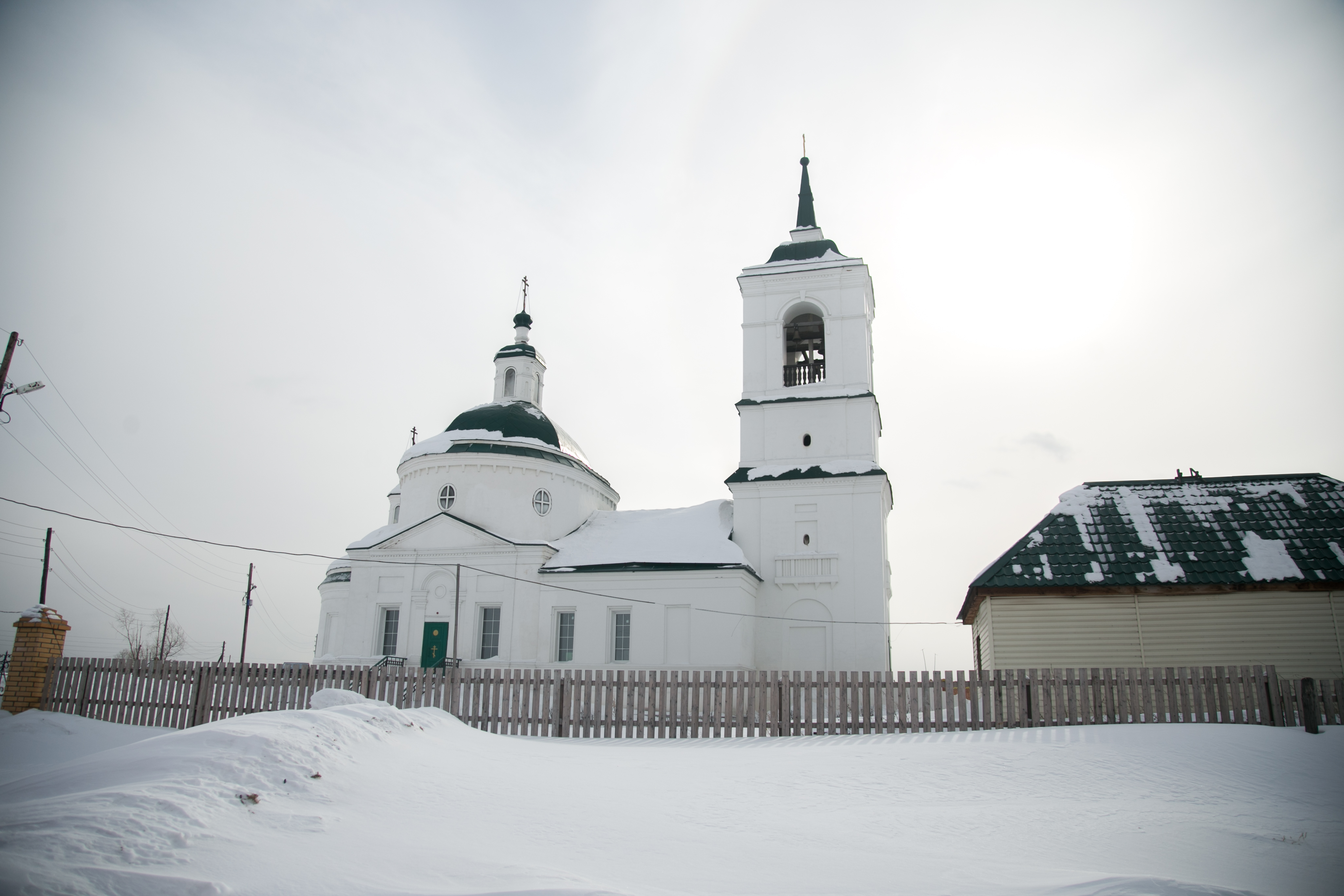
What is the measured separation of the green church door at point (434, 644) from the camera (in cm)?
2745

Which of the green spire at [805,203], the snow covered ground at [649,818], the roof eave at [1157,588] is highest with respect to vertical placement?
the green spire at [805,203]

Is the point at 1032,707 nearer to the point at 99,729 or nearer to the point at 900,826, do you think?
the point at 900,826

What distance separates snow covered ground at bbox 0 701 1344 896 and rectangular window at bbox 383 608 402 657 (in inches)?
746

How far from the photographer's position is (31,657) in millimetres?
16594

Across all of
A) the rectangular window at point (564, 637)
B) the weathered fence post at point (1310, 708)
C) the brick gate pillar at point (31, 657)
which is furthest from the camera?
the rectangular window at point (564, 637)

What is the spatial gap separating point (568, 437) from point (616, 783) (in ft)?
87.4

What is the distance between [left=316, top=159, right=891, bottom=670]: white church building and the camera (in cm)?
2588

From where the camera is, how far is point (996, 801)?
7.93m

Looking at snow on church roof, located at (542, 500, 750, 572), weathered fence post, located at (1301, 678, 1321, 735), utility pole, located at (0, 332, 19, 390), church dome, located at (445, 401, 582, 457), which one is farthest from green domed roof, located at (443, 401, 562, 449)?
weathered fence post, located at (1301, 678, 1321, 735)

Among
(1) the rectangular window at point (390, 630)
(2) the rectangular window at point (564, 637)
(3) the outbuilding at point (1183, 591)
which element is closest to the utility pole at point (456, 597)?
(1) the rectangular window at point (390, 630)

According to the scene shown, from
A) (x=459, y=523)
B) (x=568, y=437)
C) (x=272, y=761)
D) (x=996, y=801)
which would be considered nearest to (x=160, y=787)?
(x=272, y=761)

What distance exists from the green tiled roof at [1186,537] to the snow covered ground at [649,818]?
7.26m

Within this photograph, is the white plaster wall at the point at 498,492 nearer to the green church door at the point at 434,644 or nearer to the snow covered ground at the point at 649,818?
the green church door at the point at 434,644

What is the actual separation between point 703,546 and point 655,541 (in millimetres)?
1968
